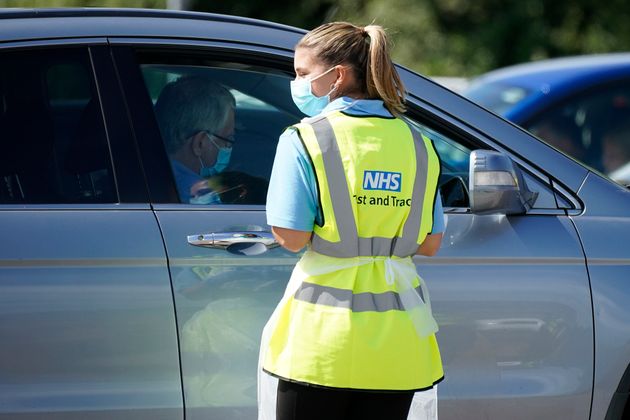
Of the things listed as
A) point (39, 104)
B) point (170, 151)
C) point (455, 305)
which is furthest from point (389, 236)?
point (39, 104)

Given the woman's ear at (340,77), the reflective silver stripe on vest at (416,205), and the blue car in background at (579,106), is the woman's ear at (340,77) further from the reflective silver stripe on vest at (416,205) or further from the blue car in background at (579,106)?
the blue car in background at (579,106)

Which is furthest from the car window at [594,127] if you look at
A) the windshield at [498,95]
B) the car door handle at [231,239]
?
the car door handle at [231,239]

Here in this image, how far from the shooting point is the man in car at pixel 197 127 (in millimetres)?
3391

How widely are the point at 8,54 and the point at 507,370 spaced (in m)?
1.80

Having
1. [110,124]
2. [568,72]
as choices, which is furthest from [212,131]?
[568,72]

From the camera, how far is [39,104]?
327 cm

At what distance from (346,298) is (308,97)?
531mm

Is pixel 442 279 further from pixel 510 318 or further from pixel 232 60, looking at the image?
pixel 232 60

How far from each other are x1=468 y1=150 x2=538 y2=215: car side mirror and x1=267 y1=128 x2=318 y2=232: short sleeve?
0.81 meters

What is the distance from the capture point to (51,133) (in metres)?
3.26

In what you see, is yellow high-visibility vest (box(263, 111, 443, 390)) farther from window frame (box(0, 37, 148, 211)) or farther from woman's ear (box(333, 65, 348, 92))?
window frame (box(0, 37, 148, 211))

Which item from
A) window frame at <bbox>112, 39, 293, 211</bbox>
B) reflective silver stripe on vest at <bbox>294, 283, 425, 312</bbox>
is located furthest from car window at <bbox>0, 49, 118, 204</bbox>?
reflective silver stripe on vest at <bbox>294, 283, 425, 312</bbox>

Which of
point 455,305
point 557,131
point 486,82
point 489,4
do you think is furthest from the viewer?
point 489,4

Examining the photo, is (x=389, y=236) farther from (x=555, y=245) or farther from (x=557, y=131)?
(x=557, y=131)
